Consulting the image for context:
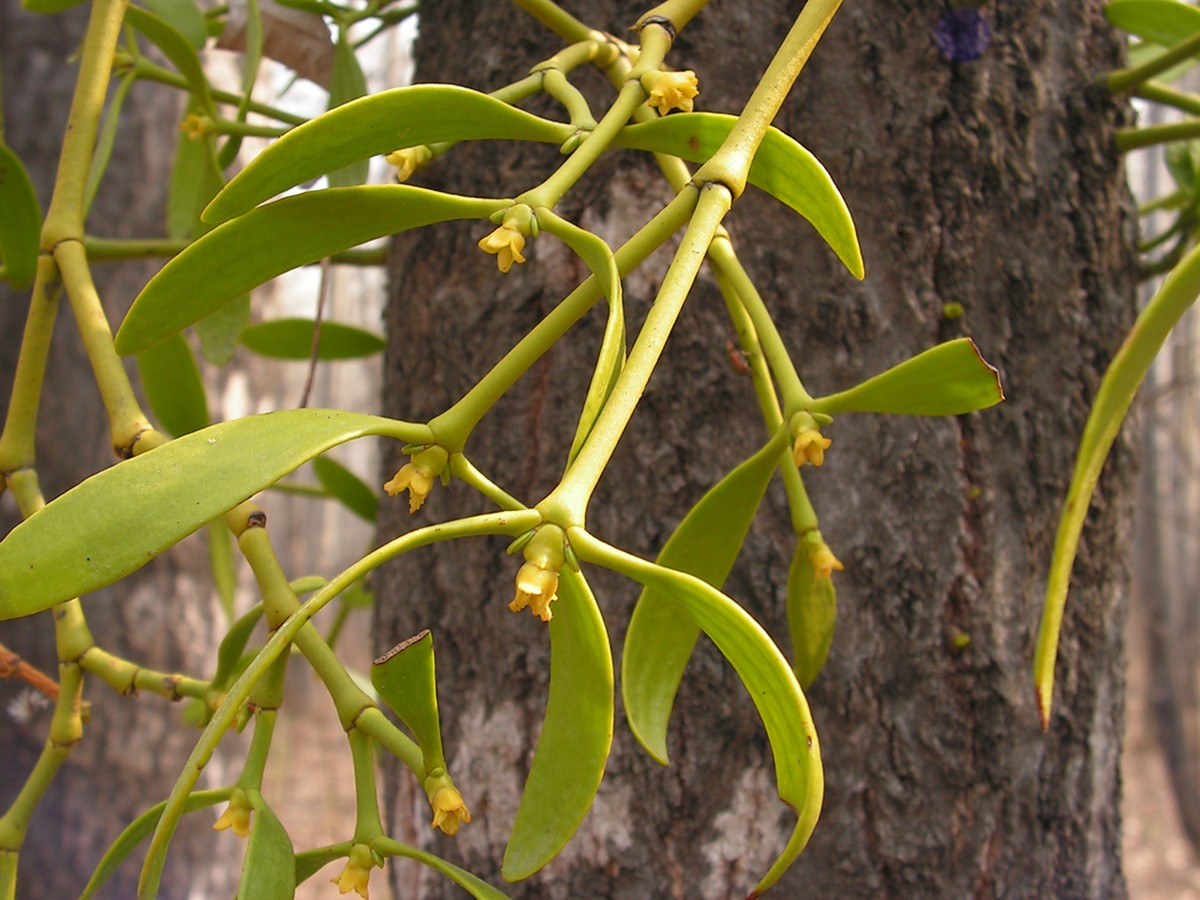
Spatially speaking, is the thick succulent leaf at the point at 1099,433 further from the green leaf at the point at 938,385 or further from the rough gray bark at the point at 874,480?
the rough gray bark at the point at 874,480

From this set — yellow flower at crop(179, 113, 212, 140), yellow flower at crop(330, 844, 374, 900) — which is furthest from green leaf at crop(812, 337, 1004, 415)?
yellow flower at crop(179, 113, 212, 140)

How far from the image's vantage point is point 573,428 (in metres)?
0.56

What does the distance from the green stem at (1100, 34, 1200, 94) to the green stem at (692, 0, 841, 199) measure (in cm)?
34

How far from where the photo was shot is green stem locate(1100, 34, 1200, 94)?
0.56m

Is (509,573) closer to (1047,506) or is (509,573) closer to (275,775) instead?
(1047,506)

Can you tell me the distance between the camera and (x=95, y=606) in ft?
4.66

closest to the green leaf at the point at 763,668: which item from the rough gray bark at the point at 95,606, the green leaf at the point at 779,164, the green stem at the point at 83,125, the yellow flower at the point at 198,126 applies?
the green leaf at the point at 779,164

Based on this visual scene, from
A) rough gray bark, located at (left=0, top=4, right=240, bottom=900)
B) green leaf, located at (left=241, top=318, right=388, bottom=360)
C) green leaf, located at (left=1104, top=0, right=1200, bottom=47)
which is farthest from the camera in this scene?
rough gray bark, located at (left=0, top=4, right=240, bottom=900)

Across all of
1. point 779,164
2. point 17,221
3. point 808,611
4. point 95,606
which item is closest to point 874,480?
point 808,611

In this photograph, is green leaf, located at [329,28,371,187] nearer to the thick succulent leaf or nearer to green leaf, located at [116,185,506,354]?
green leaf, located at [116,185,506,354]

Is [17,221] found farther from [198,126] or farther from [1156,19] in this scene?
[1156,19]

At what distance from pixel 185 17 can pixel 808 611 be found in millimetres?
514

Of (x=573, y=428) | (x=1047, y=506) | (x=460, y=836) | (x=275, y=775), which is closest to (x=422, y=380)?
(x=573, y=428)

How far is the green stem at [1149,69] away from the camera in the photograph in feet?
1.85
